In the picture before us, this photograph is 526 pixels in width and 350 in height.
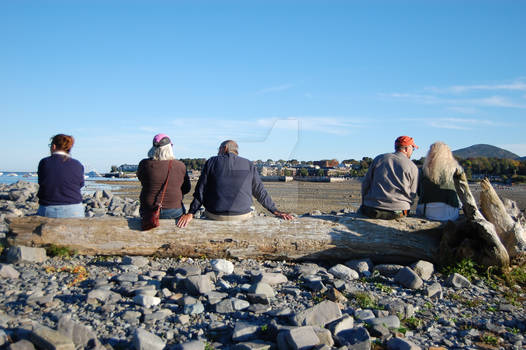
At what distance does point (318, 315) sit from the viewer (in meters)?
4.02

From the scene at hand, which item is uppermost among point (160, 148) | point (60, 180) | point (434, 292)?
point (160, 148)

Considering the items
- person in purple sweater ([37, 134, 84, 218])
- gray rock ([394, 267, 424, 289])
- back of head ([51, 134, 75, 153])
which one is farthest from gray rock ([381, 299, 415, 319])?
back of head ([51, 134, 75, 153])

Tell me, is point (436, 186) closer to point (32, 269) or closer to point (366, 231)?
point (366, 231)

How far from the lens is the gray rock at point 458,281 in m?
5.64

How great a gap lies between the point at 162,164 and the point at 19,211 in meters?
10.6

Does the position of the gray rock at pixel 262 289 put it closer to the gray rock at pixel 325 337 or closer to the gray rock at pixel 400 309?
the gray rock at pixel 325 337

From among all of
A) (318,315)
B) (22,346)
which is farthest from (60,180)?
(318,315)

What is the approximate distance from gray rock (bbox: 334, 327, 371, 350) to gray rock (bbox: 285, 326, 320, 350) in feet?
1.04

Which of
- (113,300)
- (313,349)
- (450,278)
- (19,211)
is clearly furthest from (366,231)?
(19,211)

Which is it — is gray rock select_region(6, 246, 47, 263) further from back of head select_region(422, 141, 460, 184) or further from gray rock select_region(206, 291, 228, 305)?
back of head select_region(422, 141, 460, 184)

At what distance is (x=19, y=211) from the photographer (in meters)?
14.2

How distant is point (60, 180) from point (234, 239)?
10.9 ft

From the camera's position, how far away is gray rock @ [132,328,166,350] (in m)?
3.38

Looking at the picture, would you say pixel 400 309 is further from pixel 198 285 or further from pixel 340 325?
pixel 198 285
